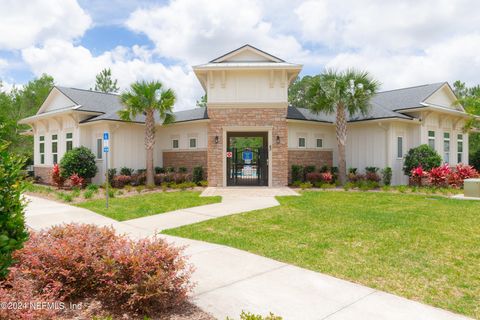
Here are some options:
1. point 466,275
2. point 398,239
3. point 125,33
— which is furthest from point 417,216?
point 125,33

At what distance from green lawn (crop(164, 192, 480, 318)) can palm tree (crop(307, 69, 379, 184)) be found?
7100 mm

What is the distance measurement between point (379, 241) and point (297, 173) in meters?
11.2

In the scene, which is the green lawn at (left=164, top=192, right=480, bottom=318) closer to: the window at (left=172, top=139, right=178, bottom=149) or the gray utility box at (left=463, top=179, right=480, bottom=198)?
the gray utility box at (left=463, top=179, right=480, bottom=198)

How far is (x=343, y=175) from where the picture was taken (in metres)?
17.1

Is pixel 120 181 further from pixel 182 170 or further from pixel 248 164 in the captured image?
pixel 248 164

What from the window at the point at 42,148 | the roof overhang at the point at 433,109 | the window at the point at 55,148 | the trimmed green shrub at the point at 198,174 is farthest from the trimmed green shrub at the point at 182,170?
the roof overhang at the point at 433,109

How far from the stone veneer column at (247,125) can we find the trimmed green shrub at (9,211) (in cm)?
1254

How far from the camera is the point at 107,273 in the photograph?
3.60 m

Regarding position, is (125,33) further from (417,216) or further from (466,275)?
(466,275)

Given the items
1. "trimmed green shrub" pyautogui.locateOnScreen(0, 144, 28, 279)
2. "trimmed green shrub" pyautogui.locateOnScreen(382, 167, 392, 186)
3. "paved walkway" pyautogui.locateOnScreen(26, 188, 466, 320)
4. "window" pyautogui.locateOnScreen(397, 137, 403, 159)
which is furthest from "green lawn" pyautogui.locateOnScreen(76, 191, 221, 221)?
"window" pyautogui.locateOnScreen(397, 137, 403, 159)

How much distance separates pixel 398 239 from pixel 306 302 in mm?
3770

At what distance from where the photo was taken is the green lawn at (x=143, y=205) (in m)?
9.88

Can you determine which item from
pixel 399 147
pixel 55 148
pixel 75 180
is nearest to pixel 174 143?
pixel 75 180

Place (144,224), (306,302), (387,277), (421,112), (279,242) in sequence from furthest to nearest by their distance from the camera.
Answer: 1. (421,112)
2. (144,224)
3. (279,242)
4. (387,277)
5. (306,302)
